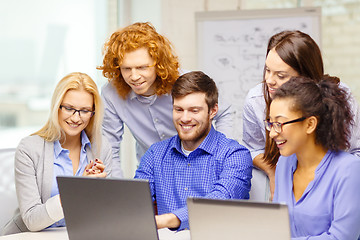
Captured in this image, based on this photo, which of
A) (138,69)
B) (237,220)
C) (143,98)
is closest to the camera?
(237,220)

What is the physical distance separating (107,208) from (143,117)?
111 centimetres

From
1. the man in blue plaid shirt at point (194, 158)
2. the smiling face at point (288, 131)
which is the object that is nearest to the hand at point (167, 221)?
the man in blue plaid shirt at point (194, 158)

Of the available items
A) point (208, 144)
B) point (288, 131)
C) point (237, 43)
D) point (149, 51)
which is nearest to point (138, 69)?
point (149, 51)

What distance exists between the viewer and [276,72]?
1.98 metres

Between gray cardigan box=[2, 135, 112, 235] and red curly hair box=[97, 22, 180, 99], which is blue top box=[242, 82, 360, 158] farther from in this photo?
gray cardigan box=[2, 135, 112, 235]

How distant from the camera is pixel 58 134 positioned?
2.08 m

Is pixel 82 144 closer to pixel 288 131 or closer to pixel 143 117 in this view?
pixel 143 117

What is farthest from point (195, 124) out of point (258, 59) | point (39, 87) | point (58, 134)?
point (39, 87)

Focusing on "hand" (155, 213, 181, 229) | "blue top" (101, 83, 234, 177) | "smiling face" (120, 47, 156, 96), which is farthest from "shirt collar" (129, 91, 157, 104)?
"hand" (155, 213, 181, 229)

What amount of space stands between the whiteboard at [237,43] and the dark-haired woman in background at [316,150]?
204 cm

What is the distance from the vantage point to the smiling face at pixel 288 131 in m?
1.57

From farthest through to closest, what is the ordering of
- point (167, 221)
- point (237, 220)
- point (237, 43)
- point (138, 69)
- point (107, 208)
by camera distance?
point (237, 43), point (138, 69), point (167, 221), point (107, 208), point (237, 220)

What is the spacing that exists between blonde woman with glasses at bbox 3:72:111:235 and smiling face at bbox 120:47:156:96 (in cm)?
23

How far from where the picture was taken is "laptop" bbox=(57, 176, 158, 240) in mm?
1410
